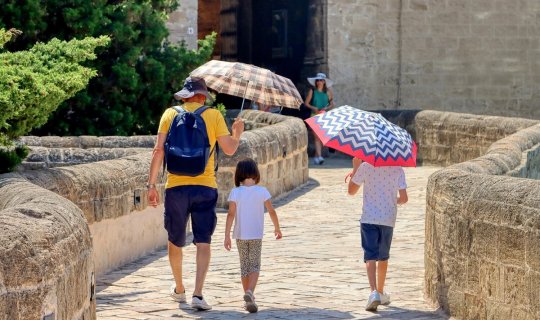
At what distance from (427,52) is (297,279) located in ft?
52.4

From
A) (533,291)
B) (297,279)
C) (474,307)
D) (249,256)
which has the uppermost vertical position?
(533,291)

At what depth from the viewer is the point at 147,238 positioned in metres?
11.1

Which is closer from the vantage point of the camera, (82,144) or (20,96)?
(20,96)

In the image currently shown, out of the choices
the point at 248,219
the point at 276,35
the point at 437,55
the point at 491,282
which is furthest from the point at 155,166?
the point at 437,55

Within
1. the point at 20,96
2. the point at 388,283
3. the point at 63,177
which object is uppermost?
the point at 20,96

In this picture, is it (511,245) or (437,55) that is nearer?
(511,245)

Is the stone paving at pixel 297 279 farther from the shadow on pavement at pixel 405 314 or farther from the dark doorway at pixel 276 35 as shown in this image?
the dark doorway at pixel 276 35

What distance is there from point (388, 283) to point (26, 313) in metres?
4.92

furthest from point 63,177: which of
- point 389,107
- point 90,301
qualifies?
point 389,107

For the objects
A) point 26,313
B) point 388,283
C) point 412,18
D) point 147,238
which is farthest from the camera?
point 412,18

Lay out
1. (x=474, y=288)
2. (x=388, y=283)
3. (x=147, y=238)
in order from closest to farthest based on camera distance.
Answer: (x=474, y=288) → (x=388, y=283) → (x=147, y=238)

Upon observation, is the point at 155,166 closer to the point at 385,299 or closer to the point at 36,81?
the point at 36,81

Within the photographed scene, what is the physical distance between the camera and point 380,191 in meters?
8.94

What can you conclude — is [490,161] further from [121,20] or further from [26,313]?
[121,20]
